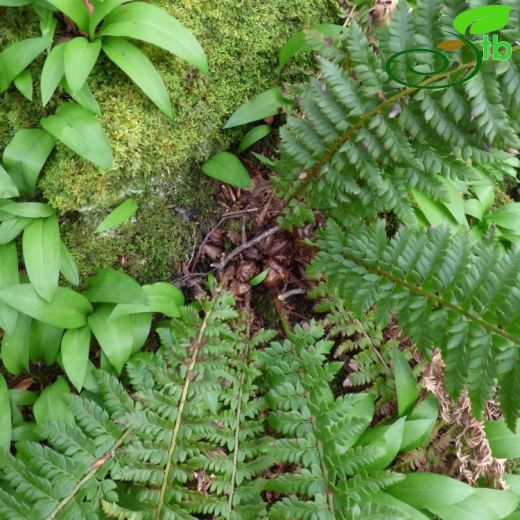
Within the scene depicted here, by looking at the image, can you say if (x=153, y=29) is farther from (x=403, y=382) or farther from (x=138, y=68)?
(x=403, y=382)

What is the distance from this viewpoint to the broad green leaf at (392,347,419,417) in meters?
2.57

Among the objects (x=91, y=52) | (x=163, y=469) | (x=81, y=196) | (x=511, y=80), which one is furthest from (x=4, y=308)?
(x=511, y=80)

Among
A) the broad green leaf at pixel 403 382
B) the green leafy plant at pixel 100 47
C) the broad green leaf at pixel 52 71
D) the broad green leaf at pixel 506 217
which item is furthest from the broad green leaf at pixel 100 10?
the broad green leaf at pixel 506 217

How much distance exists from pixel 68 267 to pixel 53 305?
20cm

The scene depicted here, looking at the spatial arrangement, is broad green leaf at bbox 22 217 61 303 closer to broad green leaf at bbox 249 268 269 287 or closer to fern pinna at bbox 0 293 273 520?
fern pinna at bbox 0 293 273 520

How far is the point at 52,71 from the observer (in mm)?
2232

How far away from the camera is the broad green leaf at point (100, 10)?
7.16 ft

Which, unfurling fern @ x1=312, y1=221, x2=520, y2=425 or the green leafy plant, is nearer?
unfurling fern @ x1=312, y1=221, x2=520, y2=425

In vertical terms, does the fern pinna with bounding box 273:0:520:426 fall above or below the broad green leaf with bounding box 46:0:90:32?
below

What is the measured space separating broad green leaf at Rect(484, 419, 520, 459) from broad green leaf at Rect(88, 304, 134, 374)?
185cm

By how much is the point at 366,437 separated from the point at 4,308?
1783mm

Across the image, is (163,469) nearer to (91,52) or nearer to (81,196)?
(81,196)

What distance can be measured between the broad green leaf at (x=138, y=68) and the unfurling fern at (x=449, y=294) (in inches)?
40.1

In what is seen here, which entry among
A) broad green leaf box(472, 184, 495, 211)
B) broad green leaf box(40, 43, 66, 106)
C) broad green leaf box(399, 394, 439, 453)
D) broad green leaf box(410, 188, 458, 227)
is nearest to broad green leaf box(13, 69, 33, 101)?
broad green leaf box(40, 43, 66, 106)
